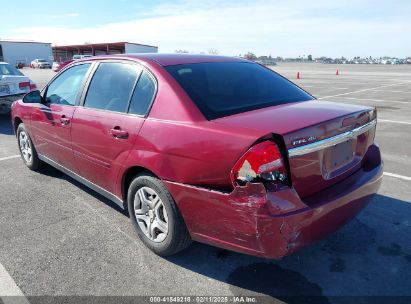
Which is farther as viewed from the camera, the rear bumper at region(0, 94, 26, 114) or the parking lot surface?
the rear bumper at region(0, 94, 26, 114)

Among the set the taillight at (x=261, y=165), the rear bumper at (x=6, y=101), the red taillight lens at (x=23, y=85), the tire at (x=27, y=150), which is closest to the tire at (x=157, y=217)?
the taillight at (x=261, y=165)

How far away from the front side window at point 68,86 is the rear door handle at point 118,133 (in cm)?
97

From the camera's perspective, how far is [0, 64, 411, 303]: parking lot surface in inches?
105

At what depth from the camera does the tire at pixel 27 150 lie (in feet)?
17.1

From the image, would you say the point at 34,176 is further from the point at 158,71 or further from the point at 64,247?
the point at 158,71

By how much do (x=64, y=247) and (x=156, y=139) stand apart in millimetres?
1382

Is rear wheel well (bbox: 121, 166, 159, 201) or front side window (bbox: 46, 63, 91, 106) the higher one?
front side window (bbox: 46, 63, 91, 106)

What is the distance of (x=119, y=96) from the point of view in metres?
3.38

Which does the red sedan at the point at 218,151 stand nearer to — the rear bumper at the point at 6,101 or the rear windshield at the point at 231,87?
the rear windshield at the point at 231,87

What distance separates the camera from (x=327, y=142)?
8.34 feet

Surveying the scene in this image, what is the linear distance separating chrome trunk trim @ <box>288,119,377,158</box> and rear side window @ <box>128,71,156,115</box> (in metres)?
1.31

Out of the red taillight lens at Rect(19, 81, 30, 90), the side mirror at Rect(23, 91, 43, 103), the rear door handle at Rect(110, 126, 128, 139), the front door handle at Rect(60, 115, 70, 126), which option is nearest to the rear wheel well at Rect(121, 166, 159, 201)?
the rear door handle at Rect(110, 126, 128, 139)

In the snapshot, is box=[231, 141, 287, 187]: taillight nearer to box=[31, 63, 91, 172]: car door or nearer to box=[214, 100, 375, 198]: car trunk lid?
box=[214, 100, 375, 198]: car trunk lid

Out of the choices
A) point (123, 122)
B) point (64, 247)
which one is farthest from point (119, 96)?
point (64, 247)
